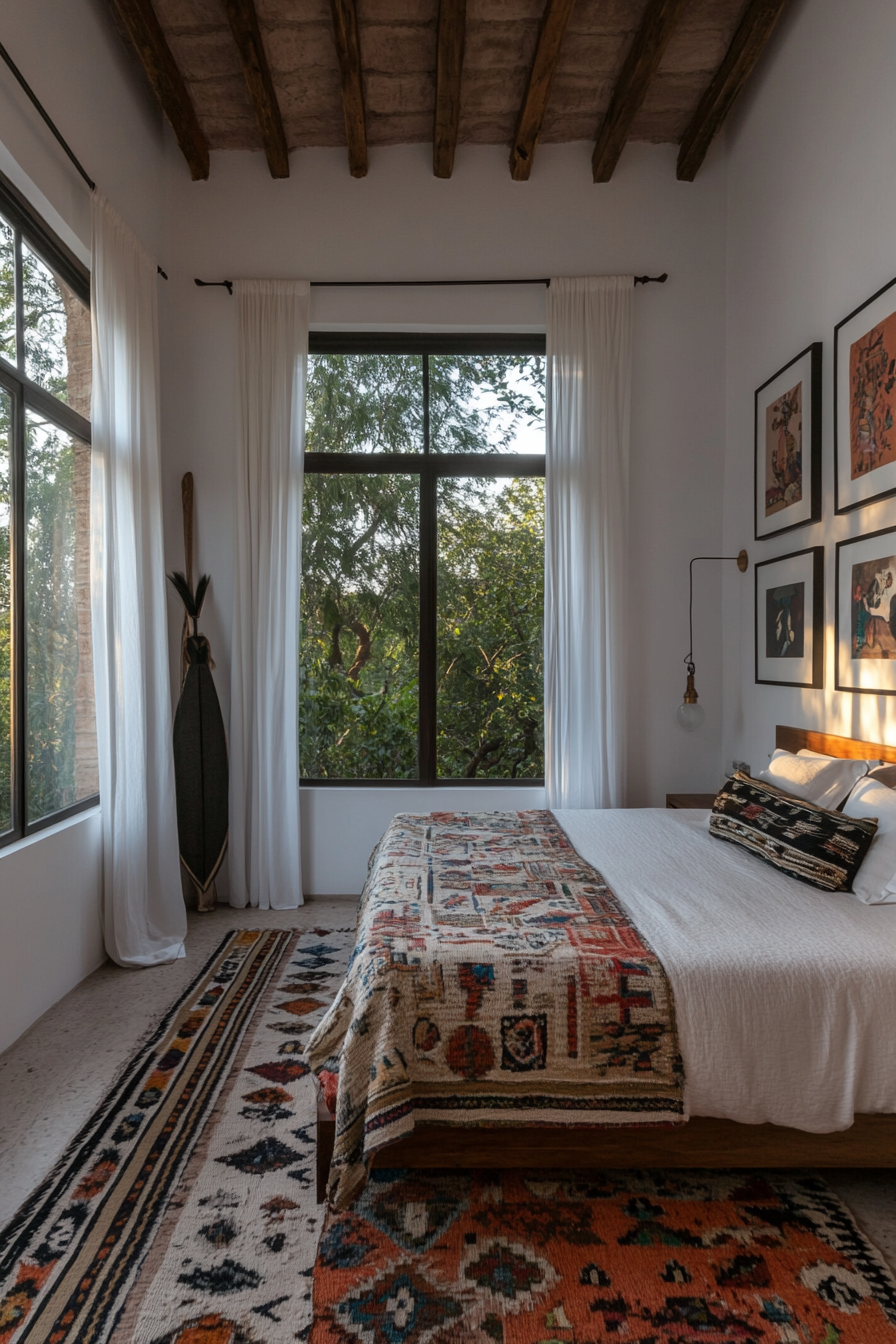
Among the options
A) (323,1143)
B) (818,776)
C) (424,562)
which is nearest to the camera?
(323,1143)

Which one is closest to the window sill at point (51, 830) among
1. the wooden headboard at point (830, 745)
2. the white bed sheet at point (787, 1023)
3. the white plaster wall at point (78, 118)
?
the white bed sheet at point (787, 1023)

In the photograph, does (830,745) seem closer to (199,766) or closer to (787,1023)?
(787,1023)

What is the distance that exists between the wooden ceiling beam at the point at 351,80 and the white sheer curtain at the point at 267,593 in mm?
656

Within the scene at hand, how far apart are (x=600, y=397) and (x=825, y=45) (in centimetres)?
155

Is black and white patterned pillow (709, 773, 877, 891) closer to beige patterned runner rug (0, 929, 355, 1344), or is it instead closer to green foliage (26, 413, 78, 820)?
beige patterned runner rug (0, 929, 355, 1344)

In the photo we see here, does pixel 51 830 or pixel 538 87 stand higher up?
pixel 538 87

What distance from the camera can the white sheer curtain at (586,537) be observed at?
4066 mm

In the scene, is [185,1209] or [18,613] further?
[18,613]

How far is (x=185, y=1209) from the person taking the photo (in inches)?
71.3

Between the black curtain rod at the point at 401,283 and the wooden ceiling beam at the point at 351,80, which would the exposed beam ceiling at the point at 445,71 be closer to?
the wooden ceiling beam at the point at 351,80

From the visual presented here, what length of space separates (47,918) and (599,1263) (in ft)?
6.92

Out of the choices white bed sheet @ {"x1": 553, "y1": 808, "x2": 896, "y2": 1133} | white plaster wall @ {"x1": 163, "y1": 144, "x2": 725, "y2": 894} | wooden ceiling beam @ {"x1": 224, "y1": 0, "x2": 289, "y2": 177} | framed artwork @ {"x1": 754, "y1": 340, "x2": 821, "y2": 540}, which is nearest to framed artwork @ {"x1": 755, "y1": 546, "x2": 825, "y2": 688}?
framed artwork @ {"x1": 754, "y1": 340, "x2": 821, "y2": 540}

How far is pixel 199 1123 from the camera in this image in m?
2.15

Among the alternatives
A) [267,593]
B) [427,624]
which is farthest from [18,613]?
[427,624]
